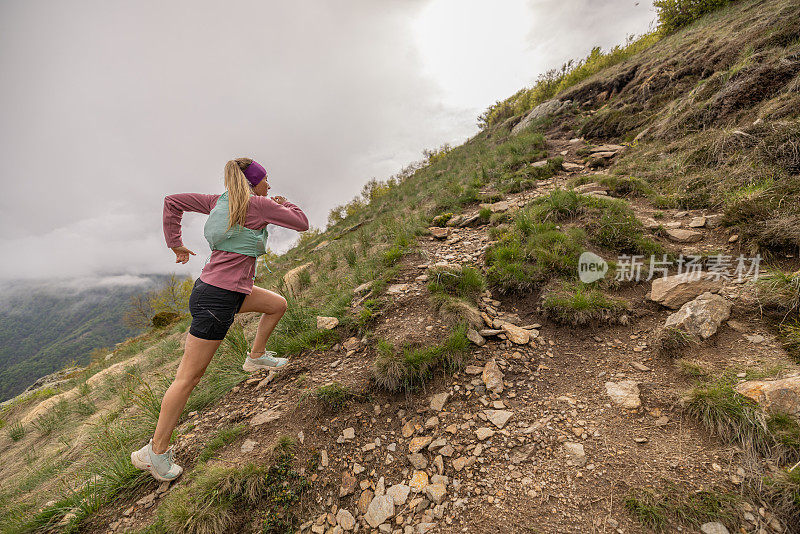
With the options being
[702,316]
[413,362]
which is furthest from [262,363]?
[702,316]

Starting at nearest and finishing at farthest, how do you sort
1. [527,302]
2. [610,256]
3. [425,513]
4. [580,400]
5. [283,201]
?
[425,513] < [580,400] < [283,201] < [527,302] < [610,256]

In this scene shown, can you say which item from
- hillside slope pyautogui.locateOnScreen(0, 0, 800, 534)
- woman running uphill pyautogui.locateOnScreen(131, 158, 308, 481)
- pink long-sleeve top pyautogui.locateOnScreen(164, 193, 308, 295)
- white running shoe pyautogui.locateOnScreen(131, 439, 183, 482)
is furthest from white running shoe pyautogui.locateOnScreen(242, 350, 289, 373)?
pink long-sleeve top pyautogui.locateOnScreen(164, 193, 308, 295)

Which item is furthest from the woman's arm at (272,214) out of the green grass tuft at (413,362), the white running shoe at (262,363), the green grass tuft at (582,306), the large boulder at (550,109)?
the large boulder at (550,109)

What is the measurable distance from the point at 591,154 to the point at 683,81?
12.2 ft

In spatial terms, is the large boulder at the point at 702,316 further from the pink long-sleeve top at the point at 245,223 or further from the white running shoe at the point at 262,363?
the white running shoe at the point at 262,363

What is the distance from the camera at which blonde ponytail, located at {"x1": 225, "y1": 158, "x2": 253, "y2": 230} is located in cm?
254

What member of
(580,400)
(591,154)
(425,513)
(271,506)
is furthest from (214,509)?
(591,154)

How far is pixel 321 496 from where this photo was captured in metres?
2.33

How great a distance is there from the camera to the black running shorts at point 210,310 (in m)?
2.51

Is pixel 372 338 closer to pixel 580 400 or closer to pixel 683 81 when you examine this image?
pixel 580 400

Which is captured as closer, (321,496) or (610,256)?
(321,496)

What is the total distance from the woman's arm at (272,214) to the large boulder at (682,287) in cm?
432

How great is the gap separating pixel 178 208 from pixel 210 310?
1226mm

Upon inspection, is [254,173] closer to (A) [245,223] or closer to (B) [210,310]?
(A) [245,223]
